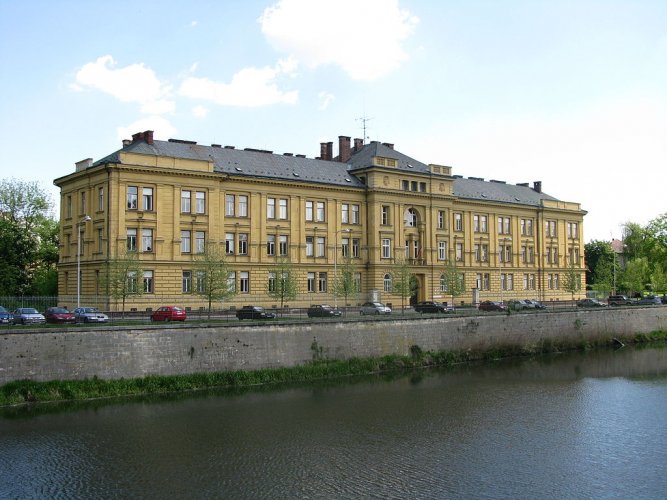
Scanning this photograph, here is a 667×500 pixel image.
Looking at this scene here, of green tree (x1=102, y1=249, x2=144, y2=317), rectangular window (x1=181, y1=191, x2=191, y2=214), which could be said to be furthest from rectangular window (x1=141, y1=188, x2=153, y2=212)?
green tree (x1=102, y1=249, x2=144, y2=317)

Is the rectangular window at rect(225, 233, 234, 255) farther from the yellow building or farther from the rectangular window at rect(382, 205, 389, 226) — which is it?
the rectangular window at rect(382, 205, 389, 226)

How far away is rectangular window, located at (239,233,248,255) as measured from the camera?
7231cm

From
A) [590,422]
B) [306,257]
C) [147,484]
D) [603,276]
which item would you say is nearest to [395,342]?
[590,422]

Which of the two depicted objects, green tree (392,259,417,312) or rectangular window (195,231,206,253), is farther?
green tree (392,259,417,312)

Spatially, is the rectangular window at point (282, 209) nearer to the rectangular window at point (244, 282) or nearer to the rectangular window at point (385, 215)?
the rectangular window at point (244, 282)

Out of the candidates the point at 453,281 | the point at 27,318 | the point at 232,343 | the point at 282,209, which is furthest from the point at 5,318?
the point at 453,281

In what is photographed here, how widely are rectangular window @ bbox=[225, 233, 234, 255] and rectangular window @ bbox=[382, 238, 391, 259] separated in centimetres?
1884

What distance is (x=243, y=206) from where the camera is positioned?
7269cm

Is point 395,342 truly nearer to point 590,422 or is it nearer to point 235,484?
point 590,422

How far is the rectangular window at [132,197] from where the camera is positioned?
2562 inches

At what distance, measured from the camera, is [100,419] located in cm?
3516

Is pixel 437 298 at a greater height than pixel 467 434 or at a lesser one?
greater

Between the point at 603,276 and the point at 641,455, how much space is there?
268 feet

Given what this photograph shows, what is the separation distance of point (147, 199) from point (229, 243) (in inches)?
373
